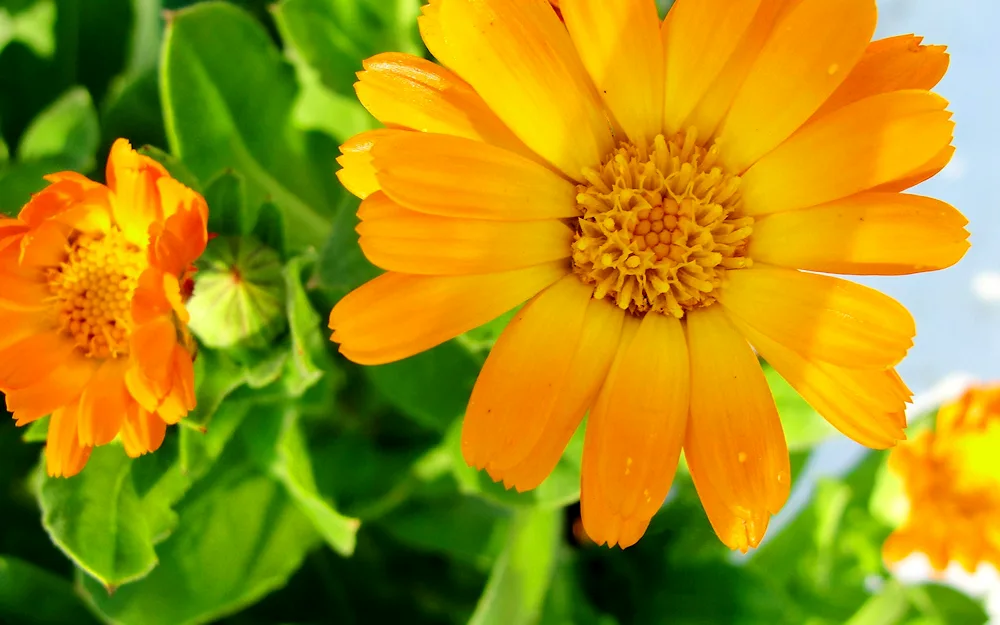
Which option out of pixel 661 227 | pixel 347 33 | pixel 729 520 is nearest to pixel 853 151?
pixel 661 227

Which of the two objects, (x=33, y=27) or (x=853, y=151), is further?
(x=33, y=27)

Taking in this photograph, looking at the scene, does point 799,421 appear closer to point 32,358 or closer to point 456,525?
point 456,525

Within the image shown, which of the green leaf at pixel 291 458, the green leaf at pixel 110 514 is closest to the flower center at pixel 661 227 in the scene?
the green leaf at pixel 291 458

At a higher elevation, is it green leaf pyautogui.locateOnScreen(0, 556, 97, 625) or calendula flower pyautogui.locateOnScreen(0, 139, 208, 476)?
calendula flower pyautogui.locateOnScreen(0, 139, 208, 476)

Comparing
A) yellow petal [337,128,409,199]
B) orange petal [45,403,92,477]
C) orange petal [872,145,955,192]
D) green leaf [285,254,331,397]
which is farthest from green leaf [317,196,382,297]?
orange petal [872,145,955,192]

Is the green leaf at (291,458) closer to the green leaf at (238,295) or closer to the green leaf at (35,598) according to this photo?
the green leaf at (238,295)

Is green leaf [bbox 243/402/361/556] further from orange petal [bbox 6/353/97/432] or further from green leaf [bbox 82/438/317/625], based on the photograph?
orange petal [bbox 6/353/97/432]

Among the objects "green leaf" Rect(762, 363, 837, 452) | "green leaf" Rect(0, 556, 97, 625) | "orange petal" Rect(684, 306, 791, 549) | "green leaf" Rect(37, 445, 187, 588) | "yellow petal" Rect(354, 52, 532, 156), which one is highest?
"yellow petal" Rect(354, 52, 532, 156)
